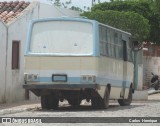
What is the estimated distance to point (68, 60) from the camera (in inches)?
771

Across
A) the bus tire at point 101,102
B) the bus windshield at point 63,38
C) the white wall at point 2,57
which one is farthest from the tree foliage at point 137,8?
the bus windshield at point 63,38

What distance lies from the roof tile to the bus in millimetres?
6402

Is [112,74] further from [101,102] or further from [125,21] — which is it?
[125,21]

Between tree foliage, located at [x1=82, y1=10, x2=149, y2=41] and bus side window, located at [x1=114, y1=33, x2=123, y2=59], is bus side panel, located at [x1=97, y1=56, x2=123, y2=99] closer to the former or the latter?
bus side window, located at [x1=114, y1=33, x2=123, y2=59]

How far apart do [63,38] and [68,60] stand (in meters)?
0.86

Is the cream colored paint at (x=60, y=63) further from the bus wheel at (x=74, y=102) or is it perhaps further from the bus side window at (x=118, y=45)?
the bus side window at (x=118, y=45)

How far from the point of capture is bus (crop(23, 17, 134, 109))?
Answer: 19.5 m

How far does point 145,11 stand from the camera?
132ft

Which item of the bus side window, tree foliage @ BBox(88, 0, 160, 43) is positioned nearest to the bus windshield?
the bus side window

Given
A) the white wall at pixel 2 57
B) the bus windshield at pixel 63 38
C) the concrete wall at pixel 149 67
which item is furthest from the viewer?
the concrete wall at pixel 149 67

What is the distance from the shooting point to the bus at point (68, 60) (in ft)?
64.0

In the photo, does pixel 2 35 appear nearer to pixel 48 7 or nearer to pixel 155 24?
pixel 48 7

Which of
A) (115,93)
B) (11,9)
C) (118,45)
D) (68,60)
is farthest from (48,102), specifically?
(11,9)

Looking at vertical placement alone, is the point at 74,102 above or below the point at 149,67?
below
